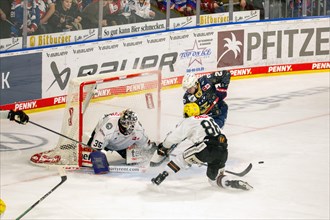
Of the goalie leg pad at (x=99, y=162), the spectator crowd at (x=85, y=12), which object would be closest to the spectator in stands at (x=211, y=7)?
the spectator crowd at (x=85, y=12)

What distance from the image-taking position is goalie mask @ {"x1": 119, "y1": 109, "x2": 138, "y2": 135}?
906 cm

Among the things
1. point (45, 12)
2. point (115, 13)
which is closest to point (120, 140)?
point (45, 12)

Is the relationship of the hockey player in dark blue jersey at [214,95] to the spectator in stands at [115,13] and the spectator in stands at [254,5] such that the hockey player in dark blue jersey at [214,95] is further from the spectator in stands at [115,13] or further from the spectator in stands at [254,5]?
the spectator in stands at [254,5]

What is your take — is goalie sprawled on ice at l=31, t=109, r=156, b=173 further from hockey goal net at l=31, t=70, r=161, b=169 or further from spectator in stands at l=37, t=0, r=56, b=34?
spectator in stands at l=37, t=0, r=56, b=34

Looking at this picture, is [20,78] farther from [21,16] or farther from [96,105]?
[96,105]

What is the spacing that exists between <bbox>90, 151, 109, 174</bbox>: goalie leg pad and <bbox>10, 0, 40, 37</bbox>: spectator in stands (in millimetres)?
3244

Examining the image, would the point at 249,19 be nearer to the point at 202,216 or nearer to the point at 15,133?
the point at 15,133

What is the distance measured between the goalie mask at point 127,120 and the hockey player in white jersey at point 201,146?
0.58 metres

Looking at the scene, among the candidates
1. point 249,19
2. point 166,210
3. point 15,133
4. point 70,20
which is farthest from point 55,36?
point 166,210

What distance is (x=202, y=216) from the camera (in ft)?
25.6

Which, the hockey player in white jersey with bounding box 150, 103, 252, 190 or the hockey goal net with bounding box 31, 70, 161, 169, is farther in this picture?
the hockey goal net with bounding box 31, 70, 161, 169

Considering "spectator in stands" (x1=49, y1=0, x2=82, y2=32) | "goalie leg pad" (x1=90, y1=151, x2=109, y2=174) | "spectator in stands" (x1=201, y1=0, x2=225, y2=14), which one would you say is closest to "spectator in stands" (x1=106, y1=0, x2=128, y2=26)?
"spectator in stands" (x1=49, y1=0, x2=82, y2=32)

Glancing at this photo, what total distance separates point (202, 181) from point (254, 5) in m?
6.60

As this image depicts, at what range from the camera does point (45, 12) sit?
12.1 meters
